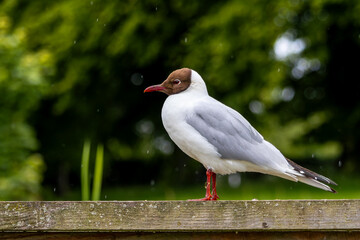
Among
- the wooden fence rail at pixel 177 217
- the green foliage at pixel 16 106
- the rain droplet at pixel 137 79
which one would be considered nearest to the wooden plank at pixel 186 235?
the wooden fence rail at pixel 177 217

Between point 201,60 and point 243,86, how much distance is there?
87cm

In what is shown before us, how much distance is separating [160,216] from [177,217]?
5cm

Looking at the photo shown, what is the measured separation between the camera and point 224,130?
241cm

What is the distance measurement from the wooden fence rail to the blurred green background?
4510 millimetres

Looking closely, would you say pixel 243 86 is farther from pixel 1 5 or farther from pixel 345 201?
pixel 345 201

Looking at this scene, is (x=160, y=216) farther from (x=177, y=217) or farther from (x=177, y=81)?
(x=177, y=81)

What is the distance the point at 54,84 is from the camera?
31.3 ft

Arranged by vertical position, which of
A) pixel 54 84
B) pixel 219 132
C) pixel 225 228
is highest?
pixel 54 84

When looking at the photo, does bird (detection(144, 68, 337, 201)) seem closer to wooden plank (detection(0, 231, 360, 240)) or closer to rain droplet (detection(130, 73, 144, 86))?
wooden plank (detection(0, 231, 360, 240))

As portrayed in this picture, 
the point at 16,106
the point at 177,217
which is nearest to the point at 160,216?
the point at 177,217

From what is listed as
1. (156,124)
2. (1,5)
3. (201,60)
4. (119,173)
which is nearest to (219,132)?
(201,60)

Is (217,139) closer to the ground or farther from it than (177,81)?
closer to the ground

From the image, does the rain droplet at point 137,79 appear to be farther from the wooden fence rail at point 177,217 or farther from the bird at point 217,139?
the wooden fence rail at point 177,217

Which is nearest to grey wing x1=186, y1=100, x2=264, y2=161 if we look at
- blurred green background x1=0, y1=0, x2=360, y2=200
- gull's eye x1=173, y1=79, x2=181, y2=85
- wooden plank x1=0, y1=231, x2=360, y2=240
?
gull's eye x1=173, y1=79, x2=181, y2=85
